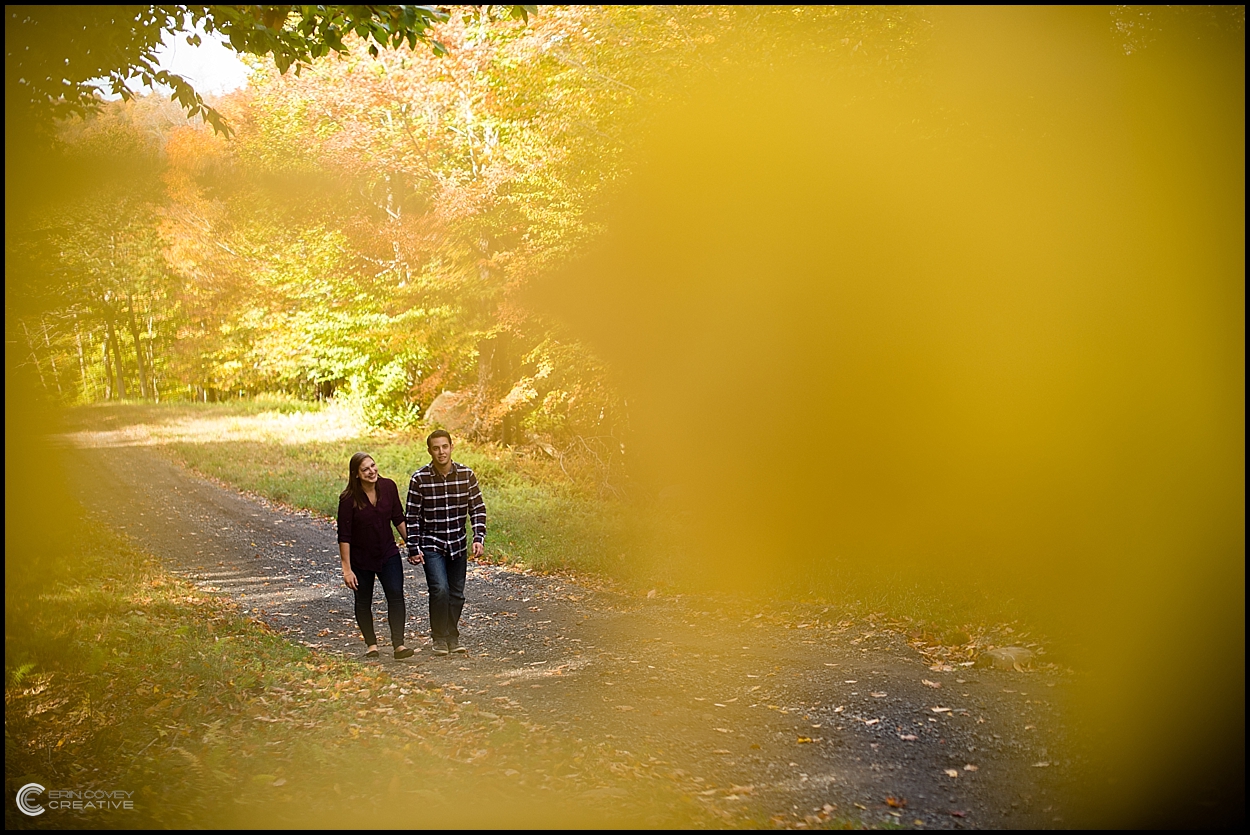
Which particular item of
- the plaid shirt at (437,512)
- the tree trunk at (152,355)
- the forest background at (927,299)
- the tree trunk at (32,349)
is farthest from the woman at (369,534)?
the tree trunk at (152,355)

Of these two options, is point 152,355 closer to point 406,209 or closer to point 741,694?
point 406,209

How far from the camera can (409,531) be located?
24.5 ft

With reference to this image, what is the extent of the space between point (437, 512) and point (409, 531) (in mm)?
268

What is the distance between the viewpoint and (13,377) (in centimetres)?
651

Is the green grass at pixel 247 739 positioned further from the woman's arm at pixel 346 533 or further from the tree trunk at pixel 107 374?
the tree trunk at pixel 107 374

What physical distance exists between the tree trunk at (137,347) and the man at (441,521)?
29760mm

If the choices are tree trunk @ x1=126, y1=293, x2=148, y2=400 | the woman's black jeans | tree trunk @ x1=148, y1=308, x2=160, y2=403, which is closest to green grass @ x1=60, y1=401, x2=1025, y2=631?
the woman's black jeans

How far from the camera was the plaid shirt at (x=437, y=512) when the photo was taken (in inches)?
293

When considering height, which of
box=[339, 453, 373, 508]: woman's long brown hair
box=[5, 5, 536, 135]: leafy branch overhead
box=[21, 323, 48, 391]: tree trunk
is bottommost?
box=[339, 453, 373, 508]: woman's long brown hair

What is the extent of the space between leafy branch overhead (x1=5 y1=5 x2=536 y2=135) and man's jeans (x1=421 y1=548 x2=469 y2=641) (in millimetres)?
3799

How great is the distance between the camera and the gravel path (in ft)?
16.1

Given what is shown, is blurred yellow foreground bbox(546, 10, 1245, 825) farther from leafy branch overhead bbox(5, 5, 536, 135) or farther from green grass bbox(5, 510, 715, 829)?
leafy branch overhead bbox(5, 5, 536, 135)

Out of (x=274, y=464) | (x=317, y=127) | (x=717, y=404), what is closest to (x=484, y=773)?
(x=717, y=404)

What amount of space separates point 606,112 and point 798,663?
319 inches
